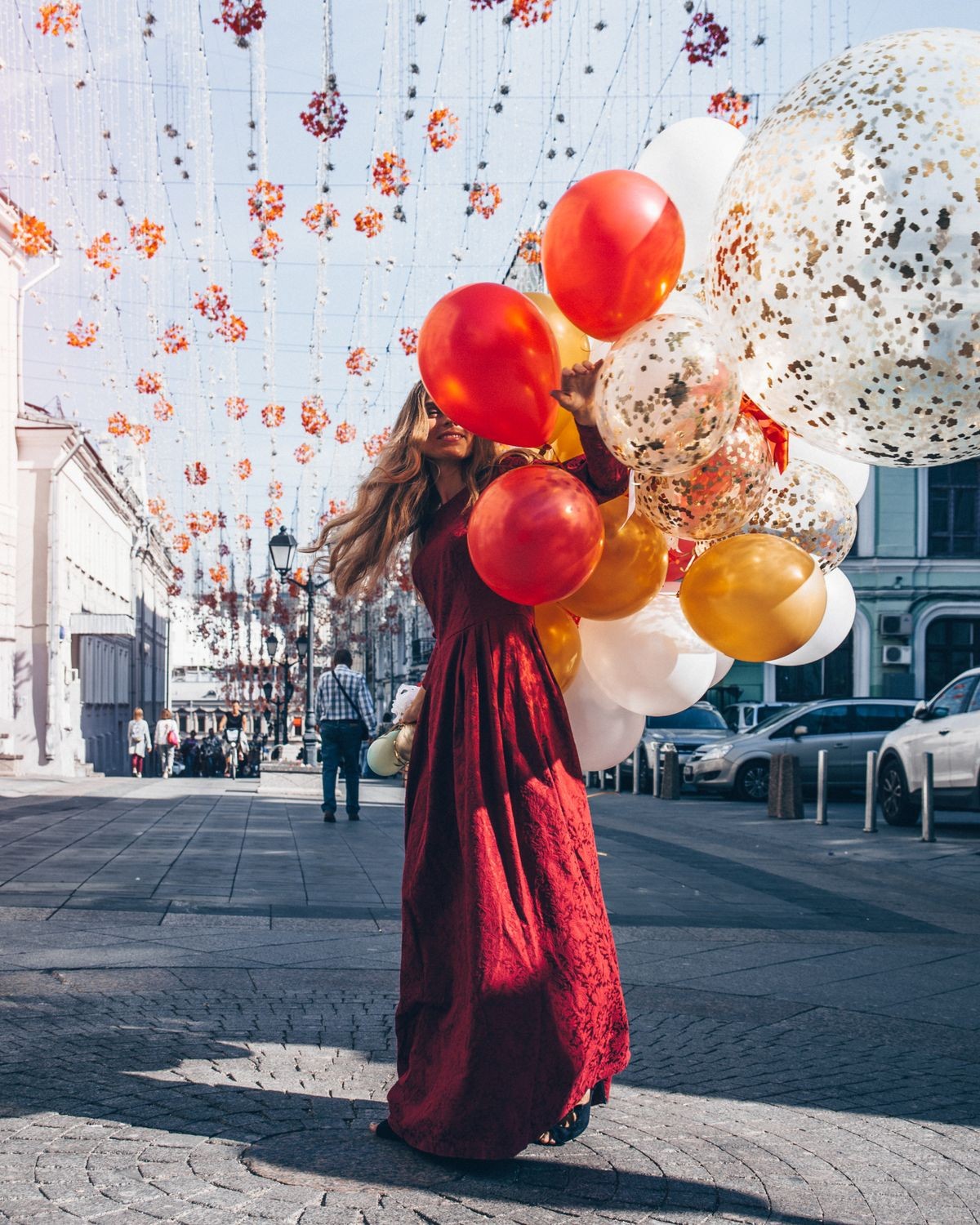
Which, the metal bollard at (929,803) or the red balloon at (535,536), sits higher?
the red balloon at (535,536)

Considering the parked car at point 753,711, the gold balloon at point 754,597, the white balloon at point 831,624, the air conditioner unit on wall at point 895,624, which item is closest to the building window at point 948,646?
the air conditioner unit on wall at point 895,624

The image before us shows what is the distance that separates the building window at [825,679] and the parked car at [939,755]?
21.4 meters

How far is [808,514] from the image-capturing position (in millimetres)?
3734

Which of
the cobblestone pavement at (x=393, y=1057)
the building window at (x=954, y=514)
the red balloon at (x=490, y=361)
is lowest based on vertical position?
the cobblestone pavement at (x=393, y=1057)

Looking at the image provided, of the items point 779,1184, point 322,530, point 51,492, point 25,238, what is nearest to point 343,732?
point 25,238

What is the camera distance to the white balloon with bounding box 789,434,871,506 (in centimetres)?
394

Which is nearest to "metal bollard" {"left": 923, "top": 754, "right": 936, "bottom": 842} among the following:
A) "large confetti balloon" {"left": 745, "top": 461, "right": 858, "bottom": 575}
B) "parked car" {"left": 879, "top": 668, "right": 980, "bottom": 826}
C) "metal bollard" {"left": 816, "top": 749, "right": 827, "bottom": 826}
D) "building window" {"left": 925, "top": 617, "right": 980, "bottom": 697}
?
"parked car" {"left": 879, "top": 668, "right": 980, "bottom": 826}

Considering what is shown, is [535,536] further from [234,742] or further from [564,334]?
[234,742]

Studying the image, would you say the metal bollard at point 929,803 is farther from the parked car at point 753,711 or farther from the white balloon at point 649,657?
the parked car at point 753,711

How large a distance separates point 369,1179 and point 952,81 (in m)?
2.85

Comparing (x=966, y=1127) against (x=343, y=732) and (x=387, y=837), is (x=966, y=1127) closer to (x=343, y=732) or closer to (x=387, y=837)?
(x=387, y=837)

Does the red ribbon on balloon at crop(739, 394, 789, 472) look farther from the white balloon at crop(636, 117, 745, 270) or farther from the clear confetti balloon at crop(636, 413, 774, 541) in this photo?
the white balloon at crop(636, 117, 745, 270)

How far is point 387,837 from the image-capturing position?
1231 centimetres

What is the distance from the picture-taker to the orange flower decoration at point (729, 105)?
41.0 feet
